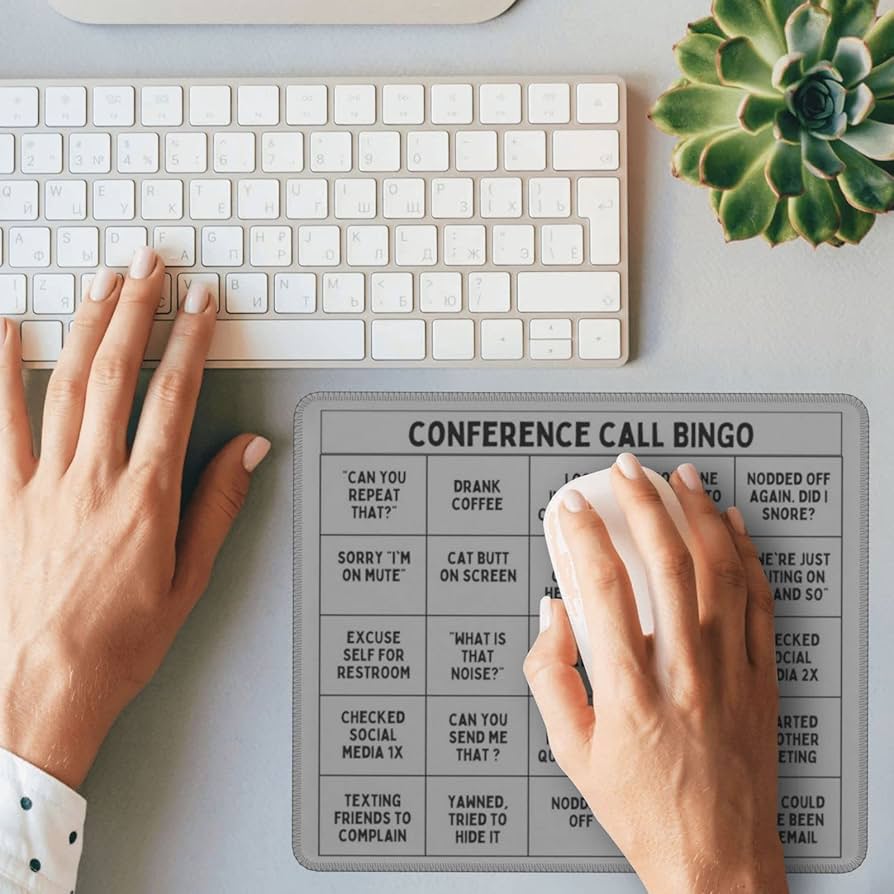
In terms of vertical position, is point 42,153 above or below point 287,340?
above

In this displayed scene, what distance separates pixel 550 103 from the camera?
0.77 m

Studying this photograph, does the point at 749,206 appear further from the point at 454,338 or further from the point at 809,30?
the point at 454,338

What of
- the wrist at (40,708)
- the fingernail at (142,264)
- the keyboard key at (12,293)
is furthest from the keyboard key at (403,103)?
the wrist at (40,708)

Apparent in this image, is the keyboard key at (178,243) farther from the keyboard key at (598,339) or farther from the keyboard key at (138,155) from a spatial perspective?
the keyboard key at (598,339)

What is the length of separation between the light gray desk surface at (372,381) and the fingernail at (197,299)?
0.06 metres

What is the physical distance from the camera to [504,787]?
0.79 metres

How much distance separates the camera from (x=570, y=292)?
0.76 meters

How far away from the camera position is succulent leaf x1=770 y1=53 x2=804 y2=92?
0.73 meters

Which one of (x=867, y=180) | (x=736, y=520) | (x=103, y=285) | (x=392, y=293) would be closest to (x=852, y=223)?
(x=867, y=180)

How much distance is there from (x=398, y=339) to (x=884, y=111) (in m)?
Answer: 0.41

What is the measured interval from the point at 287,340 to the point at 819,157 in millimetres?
433

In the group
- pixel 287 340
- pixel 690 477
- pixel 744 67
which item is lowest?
pixel 690 477

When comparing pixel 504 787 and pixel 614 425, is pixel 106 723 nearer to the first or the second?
pixel 504 787

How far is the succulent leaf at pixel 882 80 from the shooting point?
743 millimetres
